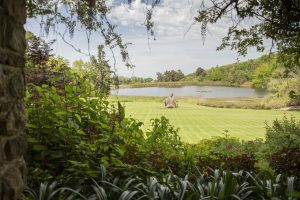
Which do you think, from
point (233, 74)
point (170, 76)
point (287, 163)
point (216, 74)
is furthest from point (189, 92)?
point (287, 163)

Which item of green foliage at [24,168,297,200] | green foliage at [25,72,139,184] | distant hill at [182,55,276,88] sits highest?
distant hill at [182,55,276,88]

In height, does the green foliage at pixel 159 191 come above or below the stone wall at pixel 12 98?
below

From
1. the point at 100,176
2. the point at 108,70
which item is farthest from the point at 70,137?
the point at 108,70

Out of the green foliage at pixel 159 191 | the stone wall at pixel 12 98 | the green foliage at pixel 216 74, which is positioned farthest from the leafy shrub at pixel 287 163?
the green foliage at pixel 216 74

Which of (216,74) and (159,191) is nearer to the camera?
(159,191)

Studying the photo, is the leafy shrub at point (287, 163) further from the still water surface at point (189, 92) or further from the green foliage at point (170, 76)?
the green foliage at point (170, 76)

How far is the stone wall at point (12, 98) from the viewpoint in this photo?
1.92 meters

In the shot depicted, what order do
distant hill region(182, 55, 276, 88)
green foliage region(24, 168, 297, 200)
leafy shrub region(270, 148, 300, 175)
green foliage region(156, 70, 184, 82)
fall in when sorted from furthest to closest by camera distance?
green foliage region(156, 70, 184, 82) < distant hill region(182, 55, 276, 88) < leafy shrub region(270, 148, 300, 175) < green foliage region(24, 168, 297, 200)

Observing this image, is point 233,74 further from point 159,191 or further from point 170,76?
point 159,191

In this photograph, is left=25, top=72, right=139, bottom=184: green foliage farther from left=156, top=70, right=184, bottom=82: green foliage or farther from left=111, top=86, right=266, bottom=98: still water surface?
left=156, top=70, right=184, bottom=82: green foliage

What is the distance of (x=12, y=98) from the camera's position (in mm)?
2039

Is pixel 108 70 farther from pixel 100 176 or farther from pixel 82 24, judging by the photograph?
pixel 100 176

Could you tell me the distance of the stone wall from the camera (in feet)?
6.29

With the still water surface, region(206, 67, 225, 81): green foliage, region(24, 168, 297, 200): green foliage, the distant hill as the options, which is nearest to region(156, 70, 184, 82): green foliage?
the distant hill
